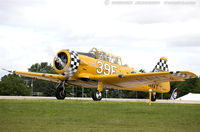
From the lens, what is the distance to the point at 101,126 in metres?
7.16

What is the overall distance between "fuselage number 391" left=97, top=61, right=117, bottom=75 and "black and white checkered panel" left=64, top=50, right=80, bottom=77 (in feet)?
6.02

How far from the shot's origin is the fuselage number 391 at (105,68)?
20.1m

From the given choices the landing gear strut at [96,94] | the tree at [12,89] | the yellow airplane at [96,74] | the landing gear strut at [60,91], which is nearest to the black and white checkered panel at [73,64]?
the yellow airplane at [96,74]

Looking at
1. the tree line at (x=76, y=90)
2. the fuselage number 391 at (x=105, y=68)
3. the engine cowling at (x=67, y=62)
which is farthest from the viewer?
the tree line at (x=76, y=90)

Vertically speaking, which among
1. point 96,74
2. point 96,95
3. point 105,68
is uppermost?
point 105,68

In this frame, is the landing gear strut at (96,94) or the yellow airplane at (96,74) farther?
the landing gear strut at (96,94)

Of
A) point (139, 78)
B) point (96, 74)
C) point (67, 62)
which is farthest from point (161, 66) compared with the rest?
point (67, 62)

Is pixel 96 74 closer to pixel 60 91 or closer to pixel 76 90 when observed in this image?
pixel 60 91

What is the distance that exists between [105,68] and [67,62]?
10.2ft

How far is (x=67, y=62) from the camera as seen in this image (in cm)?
1831

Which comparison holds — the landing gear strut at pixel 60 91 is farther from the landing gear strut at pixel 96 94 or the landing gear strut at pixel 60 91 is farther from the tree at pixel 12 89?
the tree at pixel 12 89

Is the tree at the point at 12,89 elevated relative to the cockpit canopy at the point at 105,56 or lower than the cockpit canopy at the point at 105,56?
lower

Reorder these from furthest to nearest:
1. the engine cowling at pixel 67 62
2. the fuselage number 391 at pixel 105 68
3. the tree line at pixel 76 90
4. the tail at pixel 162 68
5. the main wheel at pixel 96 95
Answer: the tree line at pixel 76 90 < the tail at pixel 162 68 < the fuselage number 391 at pixel 105 68 < the main wheel at pixel 96 95 < the engine cowling at pixel 67 62

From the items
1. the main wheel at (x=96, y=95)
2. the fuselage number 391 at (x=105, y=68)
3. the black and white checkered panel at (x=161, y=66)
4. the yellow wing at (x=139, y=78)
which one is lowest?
the main wheel at (x=96, y=95)
